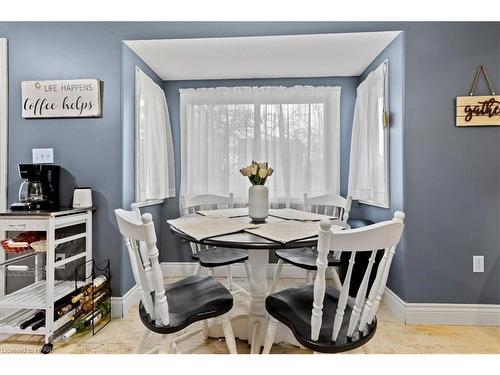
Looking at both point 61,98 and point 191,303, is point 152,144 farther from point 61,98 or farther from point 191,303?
point 191,303


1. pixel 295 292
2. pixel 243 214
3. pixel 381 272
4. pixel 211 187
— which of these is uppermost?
pixel 211 187

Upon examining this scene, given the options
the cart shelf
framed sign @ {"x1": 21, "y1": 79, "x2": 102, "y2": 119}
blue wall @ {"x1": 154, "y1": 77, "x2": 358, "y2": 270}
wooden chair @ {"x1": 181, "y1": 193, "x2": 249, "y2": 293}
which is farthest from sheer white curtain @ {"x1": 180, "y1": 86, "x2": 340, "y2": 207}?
the cart shelf

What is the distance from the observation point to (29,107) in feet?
7.18

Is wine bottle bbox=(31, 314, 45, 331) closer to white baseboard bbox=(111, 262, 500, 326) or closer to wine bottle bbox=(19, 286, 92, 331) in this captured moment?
wine bottle bbox=(19, 286, 92, 331)

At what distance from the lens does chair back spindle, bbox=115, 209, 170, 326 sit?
110 cm

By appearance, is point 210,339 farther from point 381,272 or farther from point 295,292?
point 381,272

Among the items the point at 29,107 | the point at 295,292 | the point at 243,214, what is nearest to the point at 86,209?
the point at 29,107

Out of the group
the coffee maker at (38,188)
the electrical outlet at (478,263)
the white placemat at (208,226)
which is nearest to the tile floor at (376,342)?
the electrical outlet at (478,263)

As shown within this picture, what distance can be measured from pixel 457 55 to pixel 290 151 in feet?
5.03

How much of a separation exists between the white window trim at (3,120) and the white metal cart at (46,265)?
0.34m

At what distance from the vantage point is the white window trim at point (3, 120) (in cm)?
219

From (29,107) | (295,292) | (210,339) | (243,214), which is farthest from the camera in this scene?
(29,107)

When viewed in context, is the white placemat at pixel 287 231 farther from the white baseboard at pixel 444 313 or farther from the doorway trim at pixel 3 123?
the doorway trim at pixel 3 123

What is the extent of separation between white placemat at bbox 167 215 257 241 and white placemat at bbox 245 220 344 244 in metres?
0.10
